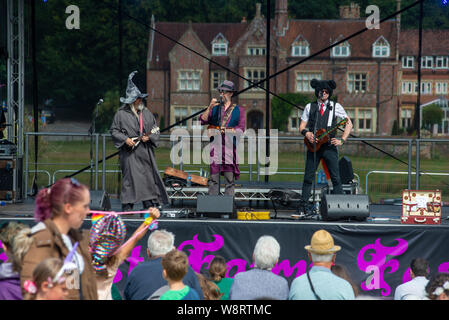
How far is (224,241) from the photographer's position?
7809 mm

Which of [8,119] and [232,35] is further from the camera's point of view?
[232,35]

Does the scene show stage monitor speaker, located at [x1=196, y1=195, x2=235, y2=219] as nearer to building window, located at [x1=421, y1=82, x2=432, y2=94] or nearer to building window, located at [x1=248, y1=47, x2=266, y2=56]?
building window, located at [x1=248, y1=47, x2=266, y2=56]

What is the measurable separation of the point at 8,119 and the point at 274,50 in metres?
52.8

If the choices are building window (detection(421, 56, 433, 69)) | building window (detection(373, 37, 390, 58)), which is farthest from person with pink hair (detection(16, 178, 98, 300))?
building window (detection(421, 56, 433, 69))

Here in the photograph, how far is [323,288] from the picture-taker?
15.8 feet

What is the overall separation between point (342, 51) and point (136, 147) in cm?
5537

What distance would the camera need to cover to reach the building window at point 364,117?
205 ft

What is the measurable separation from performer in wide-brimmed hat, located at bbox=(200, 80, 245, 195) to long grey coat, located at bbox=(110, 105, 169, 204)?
763 millimetres

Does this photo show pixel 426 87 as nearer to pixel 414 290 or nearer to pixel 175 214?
pixel 175 214

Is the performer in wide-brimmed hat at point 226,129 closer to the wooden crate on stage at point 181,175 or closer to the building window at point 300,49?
the wooden crate on stage at point 181,175

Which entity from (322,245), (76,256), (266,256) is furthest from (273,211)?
(76,256)

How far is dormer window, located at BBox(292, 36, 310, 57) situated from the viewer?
62.1 metres
